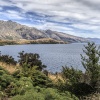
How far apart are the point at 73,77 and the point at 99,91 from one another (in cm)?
161

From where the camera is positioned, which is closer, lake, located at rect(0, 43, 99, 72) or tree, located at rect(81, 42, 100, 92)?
tree, located at rect(81, 42, 100, 92)

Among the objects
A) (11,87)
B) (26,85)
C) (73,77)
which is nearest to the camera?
(26,85)

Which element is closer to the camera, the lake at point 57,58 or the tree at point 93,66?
the tree at point 93,66

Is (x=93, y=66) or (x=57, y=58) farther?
(x=57, y=58)

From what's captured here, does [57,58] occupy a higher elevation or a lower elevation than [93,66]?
lower

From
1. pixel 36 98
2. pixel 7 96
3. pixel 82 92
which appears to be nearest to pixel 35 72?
pixel 82 92

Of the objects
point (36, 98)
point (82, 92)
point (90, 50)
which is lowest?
point (82, 92)

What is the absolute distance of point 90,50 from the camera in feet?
46.8

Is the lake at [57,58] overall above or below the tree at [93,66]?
below

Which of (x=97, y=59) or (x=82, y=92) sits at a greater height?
(x=97, y=59)

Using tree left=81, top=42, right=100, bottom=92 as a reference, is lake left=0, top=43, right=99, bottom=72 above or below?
below

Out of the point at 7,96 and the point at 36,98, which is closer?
the point at 36,98

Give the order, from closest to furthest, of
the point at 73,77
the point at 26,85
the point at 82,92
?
the point at 26,85
the point at 82,92
the point at 73,77

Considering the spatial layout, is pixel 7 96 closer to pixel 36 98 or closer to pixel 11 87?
pixel 11 87
